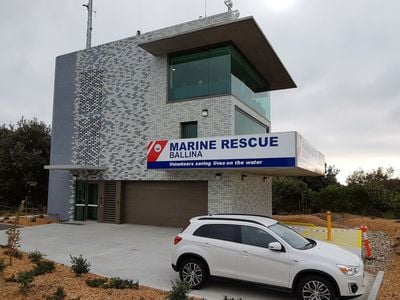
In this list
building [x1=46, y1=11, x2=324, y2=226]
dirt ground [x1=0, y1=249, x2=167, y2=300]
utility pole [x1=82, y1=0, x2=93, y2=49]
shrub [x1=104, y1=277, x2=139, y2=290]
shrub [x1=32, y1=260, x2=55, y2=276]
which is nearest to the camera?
dirt ground [x1=0, y1=249, x2=167, y2=300]

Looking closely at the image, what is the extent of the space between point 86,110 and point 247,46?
9766 mm

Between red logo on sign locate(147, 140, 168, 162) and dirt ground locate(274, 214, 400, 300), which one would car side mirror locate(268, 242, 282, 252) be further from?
red logo on sign locate(147, 140, 168, 162)

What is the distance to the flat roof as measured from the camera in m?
15.4

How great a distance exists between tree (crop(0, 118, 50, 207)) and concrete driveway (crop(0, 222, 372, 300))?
994 cm

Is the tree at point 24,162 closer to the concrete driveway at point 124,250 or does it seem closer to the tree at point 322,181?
the concrete driveway at point 124,250

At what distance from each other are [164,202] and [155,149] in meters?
3.25

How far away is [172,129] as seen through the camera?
17484 millimetres

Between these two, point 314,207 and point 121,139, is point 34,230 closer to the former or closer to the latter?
point 121,139

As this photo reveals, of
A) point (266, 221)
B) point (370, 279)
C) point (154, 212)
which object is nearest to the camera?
point (266, 221)

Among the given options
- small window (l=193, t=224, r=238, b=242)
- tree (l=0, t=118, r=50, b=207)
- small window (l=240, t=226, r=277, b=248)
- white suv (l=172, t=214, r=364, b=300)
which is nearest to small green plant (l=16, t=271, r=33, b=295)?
white suv (l=172, t=214, r=364, b=300)

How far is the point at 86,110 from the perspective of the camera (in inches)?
805

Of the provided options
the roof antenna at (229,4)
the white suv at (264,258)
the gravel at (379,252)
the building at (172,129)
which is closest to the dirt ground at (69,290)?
the white suv at (264,258)

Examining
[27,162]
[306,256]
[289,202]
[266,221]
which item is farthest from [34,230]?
[289,202]

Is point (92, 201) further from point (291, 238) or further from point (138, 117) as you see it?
point (291, 238)
